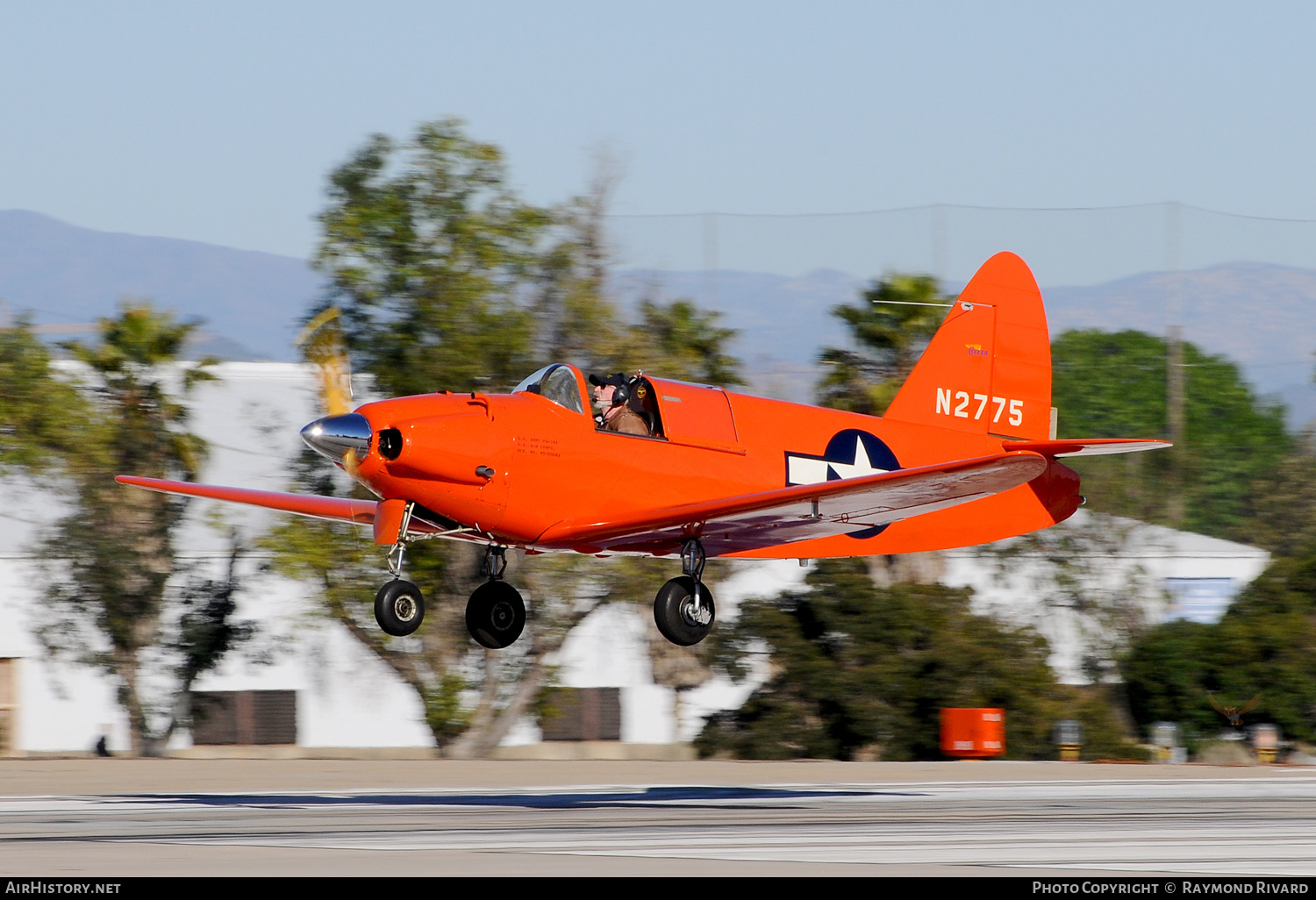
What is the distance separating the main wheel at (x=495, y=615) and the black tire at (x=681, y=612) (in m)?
1.42

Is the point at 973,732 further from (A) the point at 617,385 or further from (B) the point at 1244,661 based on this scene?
(A) the point at 617,385

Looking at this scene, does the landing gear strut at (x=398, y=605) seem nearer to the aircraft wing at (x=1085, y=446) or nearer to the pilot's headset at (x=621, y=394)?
the pilot's headset at (x=621, y=394)

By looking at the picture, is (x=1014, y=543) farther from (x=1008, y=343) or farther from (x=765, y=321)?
(x=1008, y=343)

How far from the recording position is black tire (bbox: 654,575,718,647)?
15102 millimetres

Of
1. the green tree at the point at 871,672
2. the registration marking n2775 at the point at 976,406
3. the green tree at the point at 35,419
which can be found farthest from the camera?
the green tree at the point at 35,419

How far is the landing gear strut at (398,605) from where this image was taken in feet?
47.3

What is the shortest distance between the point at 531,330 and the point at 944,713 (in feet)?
33.9

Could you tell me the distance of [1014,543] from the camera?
113ft

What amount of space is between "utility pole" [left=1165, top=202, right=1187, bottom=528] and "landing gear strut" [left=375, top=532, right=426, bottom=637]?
1039 inches

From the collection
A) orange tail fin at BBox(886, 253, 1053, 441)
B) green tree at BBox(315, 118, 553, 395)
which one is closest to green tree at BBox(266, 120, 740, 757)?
green tree at BBox(315, 118, 553, 395)

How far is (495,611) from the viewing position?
15555 millimetres

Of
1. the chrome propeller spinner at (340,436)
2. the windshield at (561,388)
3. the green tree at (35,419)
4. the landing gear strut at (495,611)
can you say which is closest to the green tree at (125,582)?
the green tree at (35,419)

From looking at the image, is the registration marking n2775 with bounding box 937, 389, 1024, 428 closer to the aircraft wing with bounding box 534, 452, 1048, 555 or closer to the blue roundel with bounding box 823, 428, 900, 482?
the blue roundel with bounding box 823, 428, 900, 482
